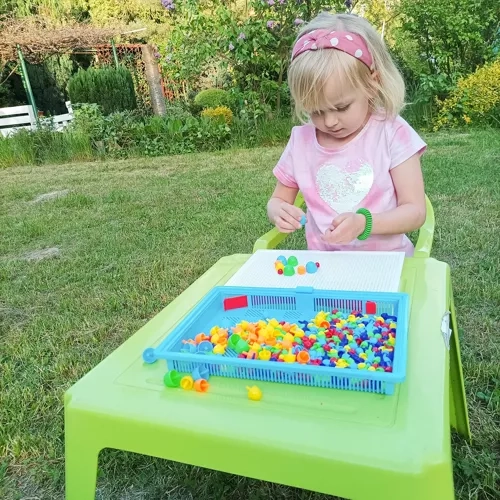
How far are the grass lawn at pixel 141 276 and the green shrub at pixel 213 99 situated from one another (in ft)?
6.56

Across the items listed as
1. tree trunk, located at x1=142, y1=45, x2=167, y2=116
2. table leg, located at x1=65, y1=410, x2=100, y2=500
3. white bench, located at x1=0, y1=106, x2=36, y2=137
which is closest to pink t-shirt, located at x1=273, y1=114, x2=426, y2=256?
table leg, located at x1=65, y1=410, x2=100, y2=500

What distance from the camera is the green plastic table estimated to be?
1.86ft

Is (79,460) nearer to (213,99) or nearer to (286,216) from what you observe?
(286,216)

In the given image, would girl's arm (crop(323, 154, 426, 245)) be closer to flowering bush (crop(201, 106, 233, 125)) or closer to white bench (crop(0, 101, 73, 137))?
flowering bush (crop(201, 106, 233, 125))

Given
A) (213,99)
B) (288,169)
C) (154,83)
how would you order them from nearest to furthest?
(288,169) → (213,99) → (154,83)

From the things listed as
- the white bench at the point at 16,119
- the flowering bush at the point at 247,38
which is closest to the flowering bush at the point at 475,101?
the flowering bush at the point at 247,38

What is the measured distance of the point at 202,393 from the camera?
2.30 feet

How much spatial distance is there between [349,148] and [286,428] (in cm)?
85

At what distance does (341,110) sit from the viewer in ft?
3.76

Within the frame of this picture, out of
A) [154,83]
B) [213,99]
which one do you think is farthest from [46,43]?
[213,99]

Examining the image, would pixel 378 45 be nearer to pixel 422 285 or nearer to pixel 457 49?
pixel 422 285

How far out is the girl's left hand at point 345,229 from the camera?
103 cm

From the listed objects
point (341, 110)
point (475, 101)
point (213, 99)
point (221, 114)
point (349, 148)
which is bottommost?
point (475, 101)

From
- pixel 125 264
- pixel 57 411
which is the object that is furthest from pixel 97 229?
pixel 57 411
